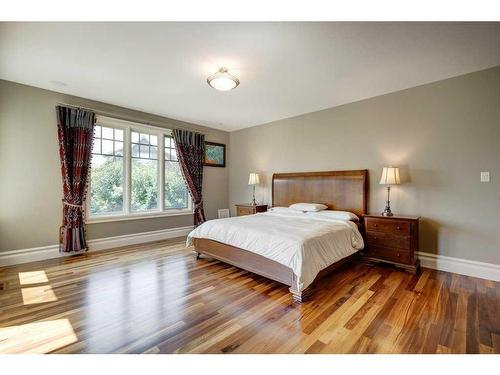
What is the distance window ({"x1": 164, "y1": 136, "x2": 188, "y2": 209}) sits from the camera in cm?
482

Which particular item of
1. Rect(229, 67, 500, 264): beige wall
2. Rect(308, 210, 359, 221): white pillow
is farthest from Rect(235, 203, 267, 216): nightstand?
Rect(308, 210, 359, 221): white pillow

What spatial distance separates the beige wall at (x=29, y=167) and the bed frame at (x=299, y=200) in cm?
222

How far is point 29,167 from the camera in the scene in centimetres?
325

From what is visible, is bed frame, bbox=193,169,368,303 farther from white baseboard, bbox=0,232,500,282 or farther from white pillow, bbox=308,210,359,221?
white baseboard, bbox=0,232,500,282

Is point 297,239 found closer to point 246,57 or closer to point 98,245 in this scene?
point 246,57

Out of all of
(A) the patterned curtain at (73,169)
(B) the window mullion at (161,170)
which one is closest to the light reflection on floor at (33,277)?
(A) the patterned curtain at (73,169)

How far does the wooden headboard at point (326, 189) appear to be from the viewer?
3654mm

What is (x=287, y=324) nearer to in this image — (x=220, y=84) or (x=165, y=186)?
(x=220, y=84)

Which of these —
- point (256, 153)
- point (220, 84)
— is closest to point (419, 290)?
point (220, 84)

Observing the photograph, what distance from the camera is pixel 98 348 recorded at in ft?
5.04

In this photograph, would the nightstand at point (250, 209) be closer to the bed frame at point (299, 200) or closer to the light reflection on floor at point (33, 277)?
the bed frame at point (299, 200)

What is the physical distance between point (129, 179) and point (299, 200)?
10.4 ft

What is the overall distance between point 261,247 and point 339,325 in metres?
1.03

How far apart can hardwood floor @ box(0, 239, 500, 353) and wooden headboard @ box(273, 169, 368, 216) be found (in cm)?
113
